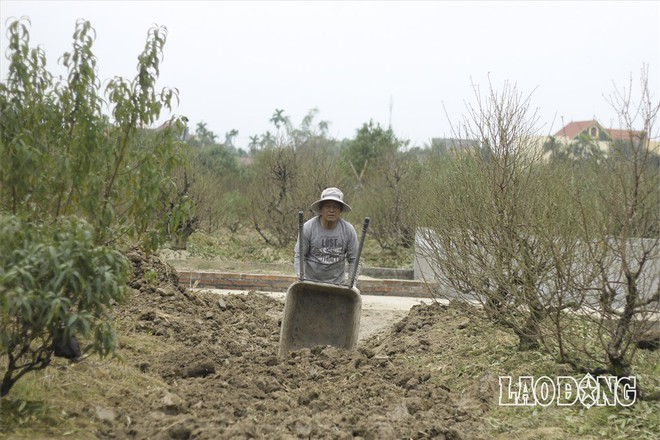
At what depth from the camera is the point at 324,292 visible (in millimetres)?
7488

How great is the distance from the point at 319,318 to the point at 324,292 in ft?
0.83

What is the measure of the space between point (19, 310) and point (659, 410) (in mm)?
3999

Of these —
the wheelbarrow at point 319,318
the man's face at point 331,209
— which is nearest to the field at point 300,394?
the wheelbarrow at point 319,318

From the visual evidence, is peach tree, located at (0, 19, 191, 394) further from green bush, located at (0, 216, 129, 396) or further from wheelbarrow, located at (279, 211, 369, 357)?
wheelbarrow, located at (279, 211, 369, 357)

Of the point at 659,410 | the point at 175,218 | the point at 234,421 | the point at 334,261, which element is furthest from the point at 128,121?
the point at 659,410

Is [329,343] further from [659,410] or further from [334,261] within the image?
[659,410]

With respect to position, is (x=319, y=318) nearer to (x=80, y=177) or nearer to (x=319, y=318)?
(x=319, y=318)

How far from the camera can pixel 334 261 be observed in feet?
24.7

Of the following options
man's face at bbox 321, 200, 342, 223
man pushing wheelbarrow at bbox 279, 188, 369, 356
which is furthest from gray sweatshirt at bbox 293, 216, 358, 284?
man's face at bbox 321, 200, 342, 223

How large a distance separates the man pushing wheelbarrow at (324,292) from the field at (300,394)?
1.11 feet

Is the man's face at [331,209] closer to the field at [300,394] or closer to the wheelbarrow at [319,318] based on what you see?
the wheelbarrow at [319,318]

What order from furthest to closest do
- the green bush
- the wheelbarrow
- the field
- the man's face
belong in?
the wheelbarrow
the man's face
the field
the green bush

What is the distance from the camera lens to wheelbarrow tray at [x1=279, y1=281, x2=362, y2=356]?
24.4ft

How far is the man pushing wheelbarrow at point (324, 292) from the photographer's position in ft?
24.1
